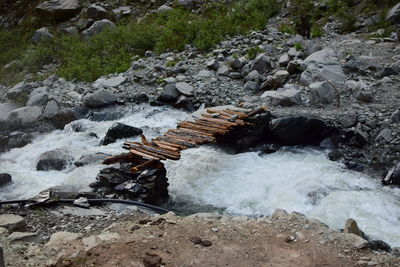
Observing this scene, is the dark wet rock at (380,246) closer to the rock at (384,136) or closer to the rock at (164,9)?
the rock at (384,136)

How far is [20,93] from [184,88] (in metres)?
3.74

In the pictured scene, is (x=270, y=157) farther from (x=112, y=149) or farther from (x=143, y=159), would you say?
(x=112, y=149)

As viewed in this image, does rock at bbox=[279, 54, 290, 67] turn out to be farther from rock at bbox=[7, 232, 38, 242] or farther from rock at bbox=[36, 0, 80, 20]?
rock at bbox=[36, 0, 80, 20]

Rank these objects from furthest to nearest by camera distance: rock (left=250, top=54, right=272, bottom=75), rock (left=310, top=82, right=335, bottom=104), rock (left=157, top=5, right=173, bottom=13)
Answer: rock (left=157, top=5, right=173, bottom=13) → rock (left=250, top=54, right=272, bottom=75) → rock (left=310, top=82, right=335, bottom=104)

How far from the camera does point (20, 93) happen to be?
392 inches

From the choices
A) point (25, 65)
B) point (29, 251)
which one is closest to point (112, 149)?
point (29, 251)

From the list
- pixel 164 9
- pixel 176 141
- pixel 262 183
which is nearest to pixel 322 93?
pixel 262 183

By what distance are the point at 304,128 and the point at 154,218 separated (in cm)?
349

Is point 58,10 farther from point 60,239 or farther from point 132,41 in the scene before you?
point 60,239

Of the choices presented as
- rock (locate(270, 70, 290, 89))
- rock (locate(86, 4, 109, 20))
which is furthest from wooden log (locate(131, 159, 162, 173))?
rock (locate(86, 4, 109, 20))

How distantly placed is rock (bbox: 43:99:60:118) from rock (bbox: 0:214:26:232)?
4.44 m

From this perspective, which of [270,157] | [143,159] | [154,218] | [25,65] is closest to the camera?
[154,218]

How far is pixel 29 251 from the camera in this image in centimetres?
385

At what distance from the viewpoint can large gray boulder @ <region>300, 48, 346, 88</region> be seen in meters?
8.27
